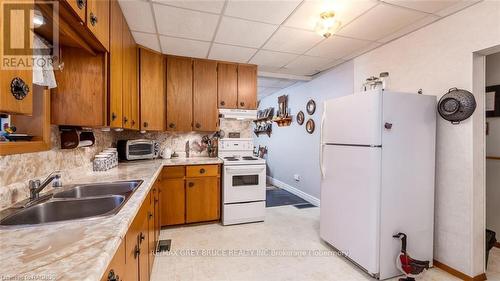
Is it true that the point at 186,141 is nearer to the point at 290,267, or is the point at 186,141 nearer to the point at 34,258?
the point at 290,267

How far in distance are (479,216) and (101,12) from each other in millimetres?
3426

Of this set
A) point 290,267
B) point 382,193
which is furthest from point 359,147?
point 290,267

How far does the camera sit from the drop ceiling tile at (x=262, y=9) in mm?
1892

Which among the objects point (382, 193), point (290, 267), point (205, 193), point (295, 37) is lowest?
point (290, 267)

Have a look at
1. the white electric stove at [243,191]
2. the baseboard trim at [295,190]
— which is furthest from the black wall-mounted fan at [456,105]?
the baseboard trim at [295,190]

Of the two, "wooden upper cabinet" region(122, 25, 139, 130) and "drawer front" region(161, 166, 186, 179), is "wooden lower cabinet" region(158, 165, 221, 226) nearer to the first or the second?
"drawer front" region(161, 166, 186, 179)

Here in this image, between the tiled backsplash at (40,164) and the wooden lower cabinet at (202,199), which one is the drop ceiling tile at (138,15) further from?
the wooden lower cabinet at (202,199)

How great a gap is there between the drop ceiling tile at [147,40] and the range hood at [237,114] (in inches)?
47.1

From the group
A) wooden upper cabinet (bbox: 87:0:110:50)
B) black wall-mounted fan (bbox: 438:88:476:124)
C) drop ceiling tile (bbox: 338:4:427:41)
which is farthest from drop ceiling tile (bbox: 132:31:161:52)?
black wall-mounted fan (bbox: 438:88:476:124)

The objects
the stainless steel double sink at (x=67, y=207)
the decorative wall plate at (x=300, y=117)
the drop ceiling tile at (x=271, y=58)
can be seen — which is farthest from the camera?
the decorative wall plate at (x=300, y=117)

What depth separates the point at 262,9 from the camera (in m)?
1.98

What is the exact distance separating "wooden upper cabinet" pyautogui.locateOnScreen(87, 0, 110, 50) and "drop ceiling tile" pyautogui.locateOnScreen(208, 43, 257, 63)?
1344 mm

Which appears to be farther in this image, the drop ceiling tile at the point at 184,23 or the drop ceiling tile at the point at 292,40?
the drop ceiling tile at the point at 292,40

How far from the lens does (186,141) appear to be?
138 inches
